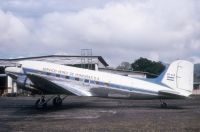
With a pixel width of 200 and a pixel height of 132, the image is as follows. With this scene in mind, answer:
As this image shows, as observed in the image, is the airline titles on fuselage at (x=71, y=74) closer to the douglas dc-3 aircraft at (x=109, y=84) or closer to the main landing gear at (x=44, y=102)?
the douglas dc-3 aircraft at (x=109, y=84)

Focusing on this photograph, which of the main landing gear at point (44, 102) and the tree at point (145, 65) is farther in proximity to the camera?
the tree at point (145, 65)

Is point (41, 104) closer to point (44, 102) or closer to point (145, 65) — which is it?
point (44, 102)

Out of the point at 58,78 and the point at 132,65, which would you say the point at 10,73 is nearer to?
the point at 58,78

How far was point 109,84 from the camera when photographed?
26609 millimetres

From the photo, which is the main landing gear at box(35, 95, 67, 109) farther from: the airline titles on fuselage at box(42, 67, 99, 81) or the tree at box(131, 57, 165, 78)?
the tree at box(131, 57, 165, 78)

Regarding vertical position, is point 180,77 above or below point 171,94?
above

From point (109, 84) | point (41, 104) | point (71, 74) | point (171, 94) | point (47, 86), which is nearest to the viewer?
point (171, 94)

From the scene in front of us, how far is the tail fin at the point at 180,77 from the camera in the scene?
25.6 m

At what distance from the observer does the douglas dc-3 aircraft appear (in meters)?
25.7

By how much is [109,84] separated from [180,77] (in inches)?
200

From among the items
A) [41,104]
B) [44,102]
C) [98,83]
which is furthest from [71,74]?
[41,104]

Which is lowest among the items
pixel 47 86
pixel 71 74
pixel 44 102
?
pixel 44 102

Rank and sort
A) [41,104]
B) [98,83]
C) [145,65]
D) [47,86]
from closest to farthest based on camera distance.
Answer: [47,86]
[41,104]
[98,83]
[145,65]

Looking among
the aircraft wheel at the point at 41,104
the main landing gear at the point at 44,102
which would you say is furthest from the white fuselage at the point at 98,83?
the aircraft wheel at the point at 41,104
